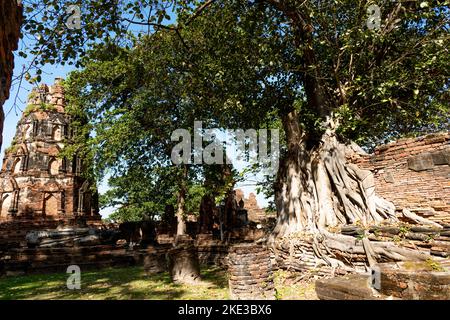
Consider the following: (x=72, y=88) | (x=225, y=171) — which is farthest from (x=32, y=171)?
(x=225, y=171)

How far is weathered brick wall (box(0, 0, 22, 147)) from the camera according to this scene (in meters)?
2.20

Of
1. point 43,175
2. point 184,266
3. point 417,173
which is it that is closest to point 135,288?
point 184,266

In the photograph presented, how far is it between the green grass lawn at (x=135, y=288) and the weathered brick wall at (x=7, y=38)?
5455 millimetres

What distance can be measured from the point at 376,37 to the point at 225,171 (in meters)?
10.1

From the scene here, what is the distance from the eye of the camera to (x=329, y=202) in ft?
29.1

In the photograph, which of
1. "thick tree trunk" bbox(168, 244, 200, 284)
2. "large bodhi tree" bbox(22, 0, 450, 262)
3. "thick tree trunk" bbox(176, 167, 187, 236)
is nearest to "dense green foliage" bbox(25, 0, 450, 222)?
"large bodhi tree" bbox(22, 0, 450, 262)

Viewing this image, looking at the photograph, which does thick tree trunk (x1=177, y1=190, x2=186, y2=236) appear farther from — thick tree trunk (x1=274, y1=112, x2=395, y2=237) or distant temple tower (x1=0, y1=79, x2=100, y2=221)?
distant temple tower (x1=0, y1=79, x2=100, y2=221)

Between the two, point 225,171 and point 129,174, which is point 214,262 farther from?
point 129,174

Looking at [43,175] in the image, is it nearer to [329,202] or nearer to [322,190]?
[322,190]

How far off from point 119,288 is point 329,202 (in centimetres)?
599

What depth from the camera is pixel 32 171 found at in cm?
2341

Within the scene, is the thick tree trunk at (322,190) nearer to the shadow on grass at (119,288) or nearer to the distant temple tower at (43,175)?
the shadow on grass at (119,288)

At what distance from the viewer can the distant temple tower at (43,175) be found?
22672mm

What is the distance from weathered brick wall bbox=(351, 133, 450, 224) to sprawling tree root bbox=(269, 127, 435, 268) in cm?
45
